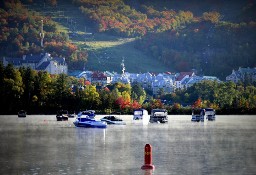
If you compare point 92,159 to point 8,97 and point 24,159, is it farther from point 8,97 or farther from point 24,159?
point 8,97

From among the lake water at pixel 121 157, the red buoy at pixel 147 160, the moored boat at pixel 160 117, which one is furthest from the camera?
the moored boat at pixel 160 117

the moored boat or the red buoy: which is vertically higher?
the moored boat

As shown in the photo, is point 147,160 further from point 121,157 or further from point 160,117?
point 160,117

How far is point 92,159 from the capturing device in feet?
135

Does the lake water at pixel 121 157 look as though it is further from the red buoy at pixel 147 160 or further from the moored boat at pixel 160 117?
the moored boat at pixel 160 117

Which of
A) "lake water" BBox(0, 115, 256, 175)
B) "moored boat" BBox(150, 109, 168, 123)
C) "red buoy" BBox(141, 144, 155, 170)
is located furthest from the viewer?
"moored boat" BBox(150, 109, 168, 123)

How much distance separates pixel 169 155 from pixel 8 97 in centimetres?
12393

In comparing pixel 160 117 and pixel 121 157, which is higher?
pixel 160 117

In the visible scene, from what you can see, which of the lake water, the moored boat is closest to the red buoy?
the lake water

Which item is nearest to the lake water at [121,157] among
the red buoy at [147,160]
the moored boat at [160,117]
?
the red buoy at [147,160]

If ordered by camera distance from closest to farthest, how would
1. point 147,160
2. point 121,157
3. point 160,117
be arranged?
point 147,160
point 121,157
point 160,117

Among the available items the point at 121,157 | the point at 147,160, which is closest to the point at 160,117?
the point at 121,157

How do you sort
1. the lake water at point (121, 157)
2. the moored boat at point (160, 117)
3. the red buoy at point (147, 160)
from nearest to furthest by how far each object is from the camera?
1. the lake water at point (121, 157)
2. the red buoy at point (147, 160)
3. the moored boat at point (160, 117)

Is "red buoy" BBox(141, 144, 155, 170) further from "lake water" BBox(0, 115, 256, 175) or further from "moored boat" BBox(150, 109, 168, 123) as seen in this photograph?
"moored boat" BBox(150, 109, 168, 123)
